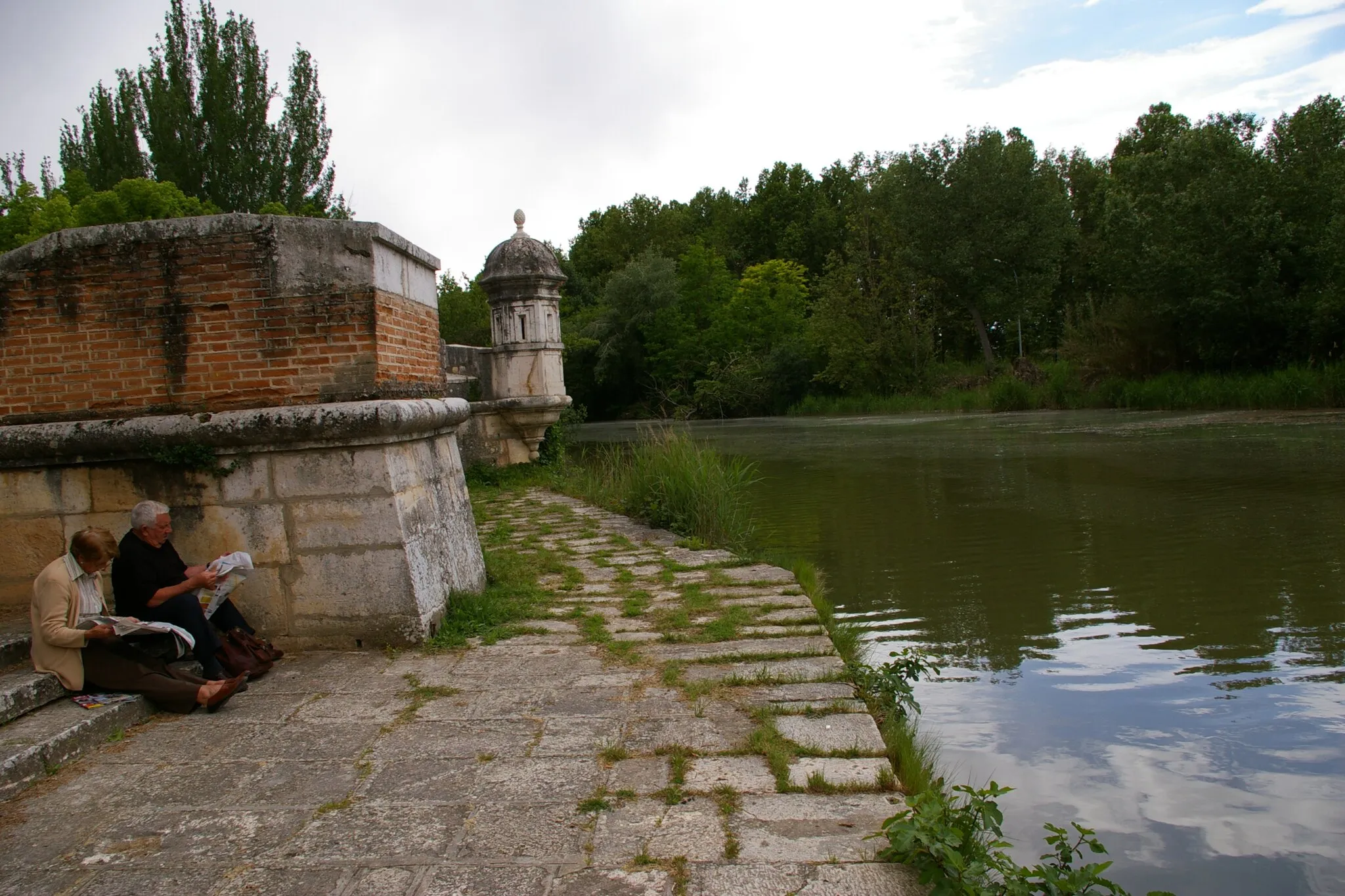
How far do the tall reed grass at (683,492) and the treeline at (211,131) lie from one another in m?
18.4

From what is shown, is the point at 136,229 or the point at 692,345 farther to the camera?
the point at 692,345

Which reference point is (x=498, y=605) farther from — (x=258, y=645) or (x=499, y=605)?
(x=258, y=645)

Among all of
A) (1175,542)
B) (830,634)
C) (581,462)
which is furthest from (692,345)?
(830,634)

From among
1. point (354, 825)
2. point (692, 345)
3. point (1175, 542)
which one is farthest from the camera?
point (692, 345)

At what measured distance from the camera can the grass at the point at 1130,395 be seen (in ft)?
64.3

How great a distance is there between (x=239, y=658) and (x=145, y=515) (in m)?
0.76

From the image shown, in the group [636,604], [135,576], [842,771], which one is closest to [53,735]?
[135,576]

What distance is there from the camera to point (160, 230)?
15.5 ft

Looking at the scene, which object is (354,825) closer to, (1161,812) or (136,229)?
(1161,812)

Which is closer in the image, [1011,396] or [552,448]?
[552,448]

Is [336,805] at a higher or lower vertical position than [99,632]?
lower

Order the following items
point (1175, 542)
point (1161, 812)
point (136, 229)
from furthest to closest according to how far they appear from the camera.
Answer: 1. point (1175, 542)
2. point (136, 229)
3. point (1161, 812)

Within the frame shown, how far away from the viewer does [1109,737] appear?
422 centimetres

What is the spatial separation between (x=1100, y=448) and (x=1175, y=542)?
8.20 meters
